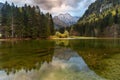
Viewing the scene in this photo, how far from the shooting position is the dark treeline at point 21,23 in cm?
9703

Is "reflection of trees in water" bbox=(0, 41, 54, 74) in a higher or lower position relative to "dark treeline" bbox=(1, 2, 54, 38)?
lower

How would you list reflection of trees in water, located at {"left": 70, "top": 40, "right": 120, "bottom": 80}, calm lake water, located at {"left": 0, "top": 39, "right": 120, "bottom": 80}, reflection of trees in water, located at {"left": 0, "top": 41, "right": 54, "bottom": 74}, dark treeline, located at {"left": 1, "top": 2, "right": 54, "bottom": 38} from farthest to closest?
dark treeline, located at {"left": 1, "top": 2, "right": 54, "bottom": 38} → reflection of trees in water, located at {"left": 0, "top": 41, "right": 54, "bottom": 74} → reflection of trees in water, located at {"left": 70, "top": 40, "right": 120, "bottom": 80} → calm lake water, located at {"left": 0, "top": 39, "right": 120, "bottom": 80}

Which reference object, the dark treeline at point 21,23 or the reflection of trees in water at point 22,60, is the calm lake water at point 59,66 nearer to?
the reflection of trees in water at point 22,60

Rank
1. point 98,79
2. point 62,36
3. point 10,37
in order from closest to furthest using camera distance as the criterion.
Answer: point 98,79 → point 10,37 → point 62,36

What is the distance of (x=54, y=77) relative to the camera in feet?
54.3

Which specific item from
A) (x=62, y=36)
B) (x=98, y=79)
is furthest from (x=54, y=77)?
(x=62, y=36)

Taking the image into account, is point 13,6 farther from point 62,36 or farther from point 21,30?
point 62,36

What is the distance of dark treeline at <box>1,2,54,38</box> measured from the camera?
9703 cm

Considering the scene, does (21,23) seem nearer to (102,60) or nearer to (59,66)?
(102,60)

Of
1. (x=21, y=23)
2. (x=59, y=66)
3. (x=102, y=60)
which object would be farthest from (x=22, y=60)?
(x=21, y=23)

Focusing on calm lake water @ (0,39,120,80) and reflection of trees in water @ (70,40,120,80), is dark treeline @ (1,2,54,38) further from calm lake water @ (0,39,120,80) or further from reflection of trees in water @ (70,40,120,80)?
calm lake water @ (0,39,120,80)

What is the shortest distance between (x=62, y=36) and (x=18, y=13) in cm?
3924

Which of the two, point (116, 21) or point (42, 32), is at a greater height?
point (116, 21)

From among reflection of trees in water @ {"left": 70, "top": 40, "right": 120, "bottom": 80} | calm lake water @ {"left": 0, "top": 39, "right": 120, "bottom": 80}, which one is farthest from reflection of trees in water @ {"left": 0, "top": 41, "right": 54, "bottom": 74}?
reflection of trees in water @ {"left": 70, "top": 40, "right": 120, "bottom": 80}
